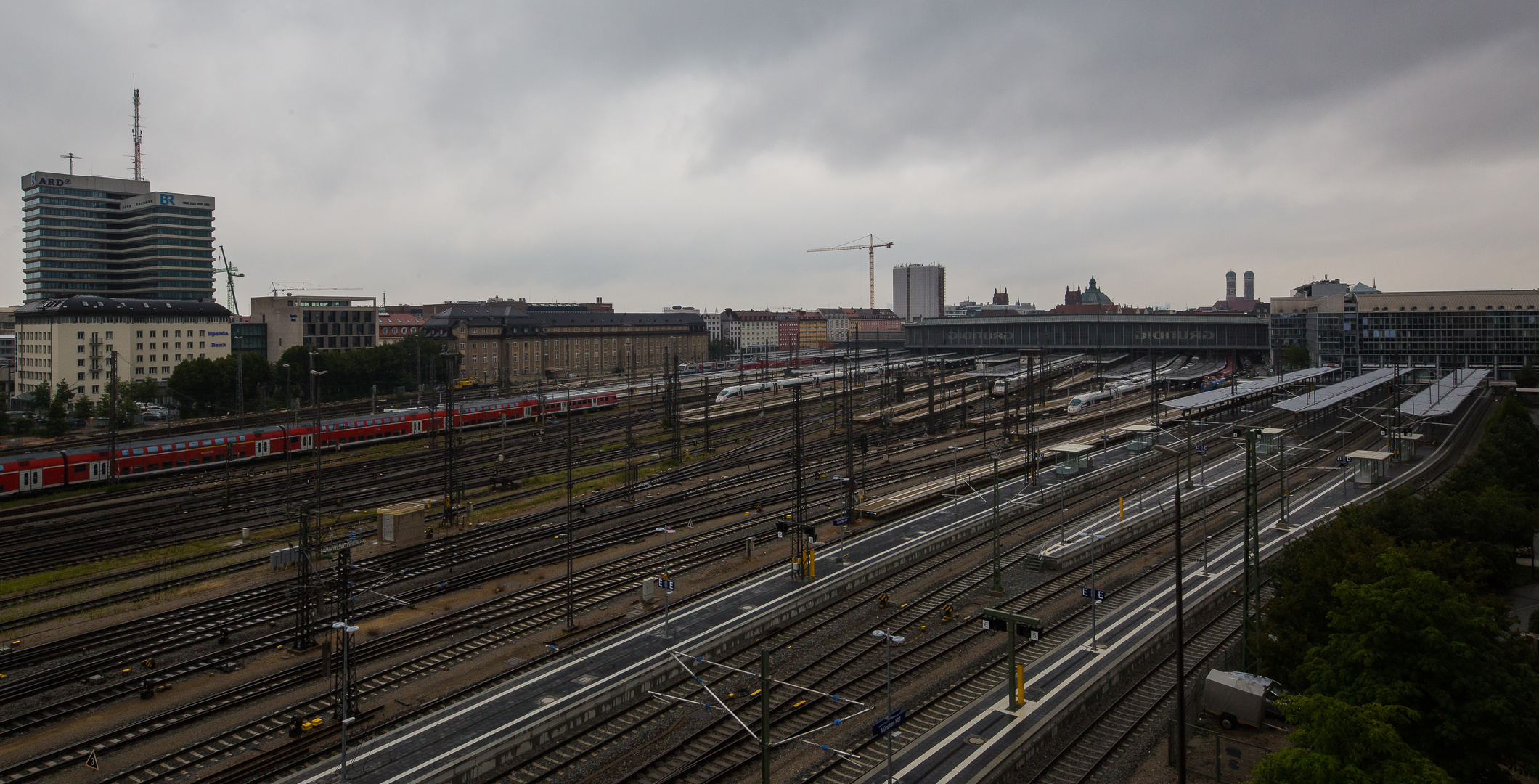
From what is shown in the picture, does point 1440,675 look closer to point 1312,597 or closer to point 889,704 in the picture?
point 1312,597

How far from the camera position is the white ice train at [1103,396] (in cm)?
7612

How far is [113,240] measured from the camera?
11581 cm

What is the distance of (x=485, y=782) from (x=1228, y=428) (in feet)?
196

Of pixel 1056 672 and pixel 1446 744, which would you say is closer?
pixel 1446 744

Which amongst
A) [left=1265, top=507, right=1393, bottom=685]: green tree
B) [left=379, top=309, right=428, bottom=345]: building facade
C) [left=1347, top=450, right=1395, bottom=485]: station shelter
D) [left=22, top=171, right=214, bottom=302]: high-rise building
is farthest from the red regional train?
[left=22, top=171, right=214, bottom=302]: high-rise building

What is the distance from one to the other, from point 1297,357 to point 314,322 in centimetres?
11153

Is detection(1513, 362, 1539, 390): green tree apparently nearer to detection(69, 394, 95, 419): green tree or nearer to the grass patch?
the grass patch

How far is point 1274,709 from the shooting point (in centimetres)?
1977

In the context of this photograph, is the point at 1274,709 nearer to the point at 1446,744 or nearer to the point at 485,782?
the point at 1446,744

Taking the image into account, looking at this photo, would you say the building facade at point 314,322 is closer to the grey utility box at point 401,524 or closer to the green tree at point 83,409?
the green tree at point 83,409

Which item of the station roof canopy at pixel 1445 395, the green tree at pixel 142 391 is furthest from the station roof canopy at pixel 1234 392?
the green tree at pixel 142 391

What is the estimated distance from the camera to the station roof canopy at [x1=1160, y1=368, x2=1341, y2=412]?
60.7m

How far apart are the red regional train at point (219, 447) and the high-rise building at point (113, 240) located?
66136 mm

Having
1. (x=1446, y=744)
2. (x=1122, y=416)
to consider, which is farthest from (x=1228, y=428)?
(x=1446, y=744)
